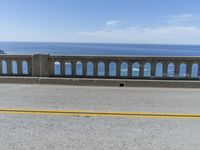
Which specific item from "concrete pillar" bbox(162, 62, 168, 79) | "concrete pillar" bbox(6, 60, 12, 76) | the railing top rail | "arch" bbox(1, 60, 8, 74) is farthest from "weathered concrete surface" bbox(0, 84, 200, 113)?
the railing top rail

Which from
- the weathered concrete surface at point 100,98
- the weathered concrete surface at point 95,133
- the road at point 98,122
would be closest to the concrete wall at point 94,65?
the weathered concrete surface at point 100,98

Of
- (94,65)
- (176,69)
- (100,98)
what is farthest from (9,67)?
(176,69)

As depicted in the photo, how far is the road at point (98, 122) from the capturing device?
3676mm

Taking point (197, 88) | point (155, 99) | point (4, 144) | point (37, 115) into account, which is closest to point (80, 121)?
point (37, 115)

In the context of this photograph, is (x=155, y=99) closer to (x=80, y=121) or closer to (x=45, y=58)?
(x=80, y=121)

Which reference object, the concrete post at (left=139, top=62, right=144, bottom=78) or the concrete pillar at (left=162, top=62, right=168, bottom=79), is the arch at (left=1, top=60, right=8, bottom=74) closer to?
the concrete post at (left=139, top=62, right=144, bottom=78)

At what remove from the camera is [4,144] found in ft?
11.8

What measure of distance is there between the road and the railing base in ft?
2.40

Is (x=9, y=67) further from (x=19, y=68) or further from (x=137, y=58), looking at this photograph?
(x=137, y=58)

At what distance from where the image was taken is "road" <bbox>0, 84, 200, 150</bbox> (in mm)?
3676

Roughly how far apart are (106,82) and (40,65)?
7.75 feet

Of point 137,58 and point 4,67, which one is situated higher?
point 137,58

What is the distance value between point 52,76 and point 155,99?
3.88 meters

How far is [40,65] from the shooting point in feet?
28.0
